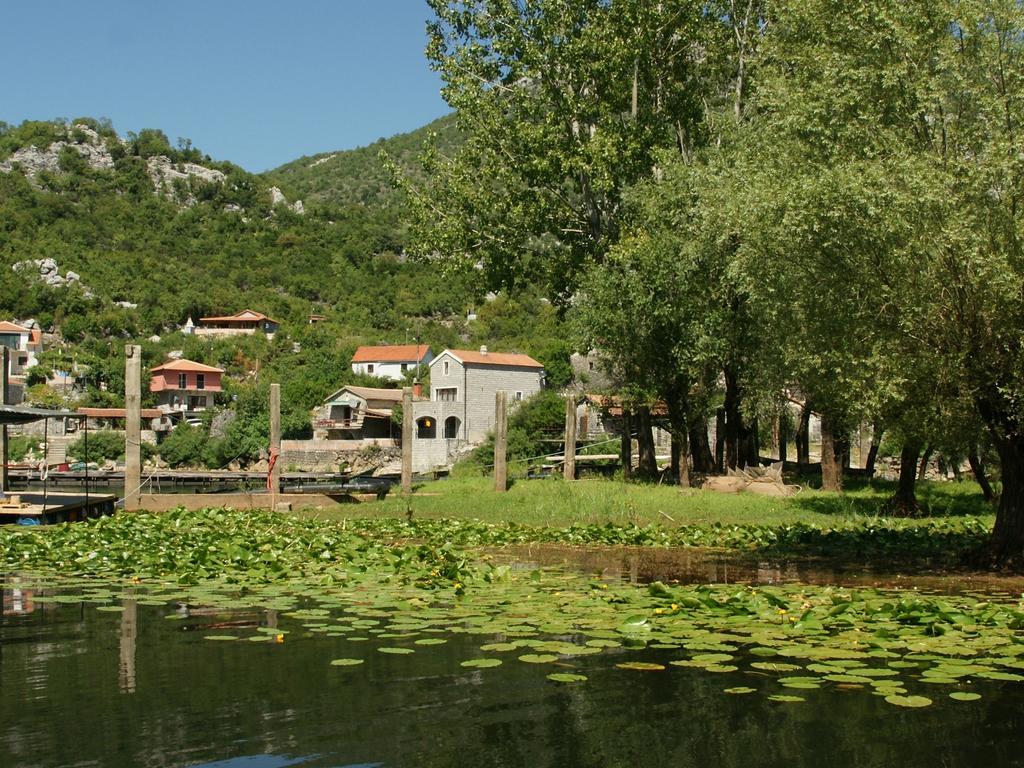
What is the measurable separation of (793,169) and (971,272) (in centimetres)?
385

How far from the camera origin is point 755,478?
2970 centimetres

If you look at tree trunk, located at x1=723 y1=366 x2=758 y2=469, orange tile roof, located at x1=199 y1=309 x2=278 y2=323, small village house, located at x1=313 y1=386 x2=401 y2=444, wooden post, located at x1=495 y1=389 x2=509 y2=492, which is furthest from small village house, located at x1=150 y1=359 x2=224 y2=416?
wooden post, located at x1=495 y1=389 x2=509 y2=492

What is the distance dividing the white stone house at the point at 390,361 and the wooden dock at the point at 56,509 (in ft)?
243

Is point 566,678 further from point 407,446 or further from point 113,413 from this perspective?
point 113,413

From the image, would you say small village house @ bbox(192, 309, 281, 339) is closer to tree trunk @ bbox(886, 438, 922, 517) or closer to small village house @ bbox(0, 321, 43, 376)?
small village house @ bbox(0, 321, 43, 376)

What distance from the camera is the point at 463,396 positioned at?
79875mm

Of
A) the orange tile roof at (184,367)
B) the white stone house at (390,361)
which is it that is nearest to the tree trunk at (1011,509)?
the white stone house at (390,361)

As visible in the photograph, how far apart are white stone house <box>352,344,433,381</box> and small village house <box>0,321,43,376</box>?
3000 centimetres

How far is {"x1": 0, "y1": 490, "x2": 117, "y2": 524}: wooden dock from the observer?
66.6ft

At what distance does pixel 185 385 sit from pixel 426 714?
3719 inches

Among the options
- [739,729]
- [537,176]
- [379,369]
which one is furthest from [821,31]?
[379,369]

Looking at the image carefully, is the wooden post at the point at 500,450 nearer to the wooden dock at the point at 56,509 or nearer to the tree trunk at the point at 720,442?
the tree trunk at the point at 720,442

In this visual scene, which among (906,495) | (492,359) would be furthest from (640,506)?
(492,359)

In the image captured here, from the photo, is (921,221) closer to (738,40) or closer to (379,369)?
(738,40)
